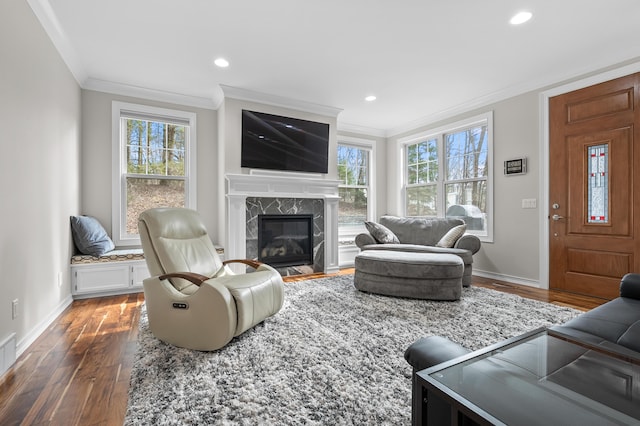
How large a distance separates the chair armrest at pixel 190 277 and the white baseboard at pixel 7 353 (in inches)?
34.8

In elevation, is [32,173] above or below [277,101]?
below

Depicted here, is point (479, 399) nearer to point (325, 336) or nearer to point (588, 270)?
point (325, 336)

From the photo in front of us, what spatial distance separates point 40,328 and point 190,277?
4.72 feet

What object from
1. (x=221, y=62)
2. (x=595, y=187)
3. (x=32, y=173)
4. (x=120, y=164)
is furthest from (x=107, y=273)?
(x=595, y=187)

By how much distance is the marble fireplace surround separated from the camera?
4.00m

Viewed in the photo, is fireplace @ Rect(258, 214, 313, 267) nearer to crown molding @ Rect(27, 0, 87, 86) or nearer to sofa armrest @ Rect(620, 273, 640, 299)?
crown molding @ Rect(27, 0, 87, 86)

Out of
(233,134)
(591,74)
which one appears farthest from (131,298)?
(591,74)

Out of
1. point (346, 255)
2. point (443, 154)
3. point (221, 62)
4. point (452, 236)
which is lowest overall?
point (346, 255)

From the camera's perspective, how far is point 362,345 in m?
2.08

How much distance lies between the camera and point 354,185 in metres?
5.76

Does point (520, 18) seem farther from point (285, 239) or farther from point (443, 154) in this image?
point (285, 239)

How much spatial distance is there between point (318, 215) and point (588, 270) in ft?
11.0

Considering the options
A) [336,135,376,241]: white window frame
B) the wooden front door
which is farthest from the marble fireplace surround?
the wooden front door

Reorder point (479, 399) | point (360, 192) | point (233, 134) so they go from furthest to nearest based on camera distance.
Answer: point (360, 192)
point (233, 134)
point (479, 399)
